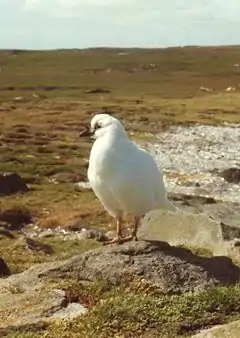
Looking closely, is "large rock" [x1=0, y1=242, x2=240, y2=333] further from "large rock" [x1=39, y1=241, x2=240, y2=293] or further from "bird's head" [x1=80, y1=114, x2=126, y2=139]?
"bird's head" [x1=80, y1=114, x2=126, y2=139]

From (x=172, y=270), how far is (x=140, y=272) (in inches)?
18.9

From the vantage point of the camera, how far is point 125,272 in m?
11.1

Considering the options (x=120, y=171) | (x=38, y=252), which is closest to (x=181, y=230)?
(x=120, y=171)

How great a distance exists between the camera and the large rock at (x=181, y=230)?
16.8 metres

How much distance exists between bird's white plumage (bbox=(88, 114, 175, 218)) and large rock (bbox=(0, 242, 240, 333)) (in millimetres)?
871

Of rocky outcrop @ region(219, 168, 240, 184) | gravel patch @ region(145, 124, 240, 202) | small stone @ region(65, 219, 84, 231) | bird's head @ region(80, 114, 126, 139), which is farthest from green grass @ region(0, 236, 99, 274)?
rocky outcrop @ region(219, 168, 240, 184)

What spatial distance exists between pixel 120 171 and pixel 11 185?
2875cm

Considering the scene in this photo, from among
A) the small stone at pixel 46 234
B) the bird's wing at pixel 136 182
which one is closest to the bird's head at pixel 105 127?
the bird's wing at pixel 136 182

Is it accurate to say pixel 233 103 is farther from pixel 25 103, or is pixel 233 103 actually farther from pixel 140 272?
pixel 140 272

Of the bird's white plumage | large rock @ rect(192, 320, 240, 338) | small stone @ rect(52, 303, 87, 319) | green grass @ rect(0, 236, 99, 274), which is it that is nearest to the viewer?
large rock @ rect(192, 320, 240, 338)

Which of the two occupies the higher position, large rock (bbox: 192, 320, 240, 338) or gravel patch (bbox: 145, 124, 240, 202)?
large rock (bbox: 192, 320, 240, 338)

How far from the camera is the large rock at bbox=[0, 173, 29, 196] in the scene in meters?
39.5

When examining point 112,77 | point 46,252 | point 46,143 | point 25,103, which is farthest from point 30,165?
point 112,77

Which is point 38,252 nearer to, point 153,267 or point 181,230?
point 181,230
